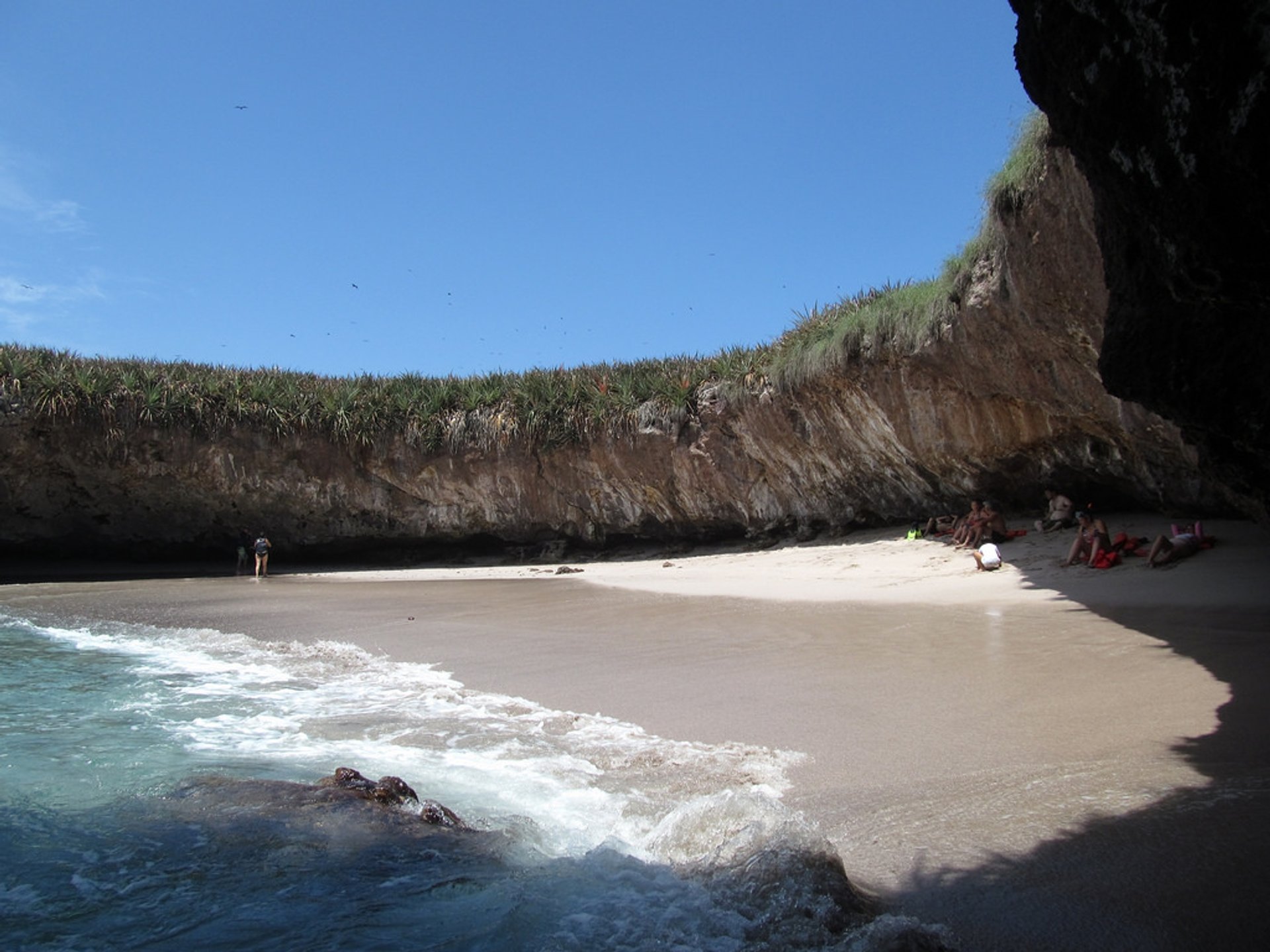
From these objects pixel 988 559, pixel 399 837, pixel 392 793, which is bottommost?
pixel 399 837

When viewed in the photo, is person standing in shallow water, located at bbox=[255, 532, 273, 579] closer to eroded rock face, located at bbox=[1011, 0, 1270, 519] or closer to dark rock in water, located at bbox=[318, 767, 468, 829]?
dark rock in water, located at bbox=[318, 767, 468, 829]

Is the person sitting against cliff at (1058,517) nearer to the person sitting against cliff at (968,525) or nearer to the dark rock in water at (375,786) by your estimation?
the person sitting against cliff at (968,525)

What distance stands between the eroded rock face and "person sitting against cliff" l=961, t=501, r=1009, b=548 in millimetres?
7530

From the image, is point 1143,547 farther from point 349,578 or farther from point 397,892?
point 349,578

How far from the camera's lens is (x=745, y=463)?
52.4 ft

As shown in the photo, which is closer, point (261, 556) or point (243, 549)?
point (261, 556)

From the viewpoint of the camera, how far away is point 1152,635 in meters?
5.85

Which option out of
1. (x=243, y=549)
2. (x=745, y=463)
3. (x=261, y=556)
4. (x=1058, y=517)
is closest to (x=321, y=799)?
(x=1058, y=517)

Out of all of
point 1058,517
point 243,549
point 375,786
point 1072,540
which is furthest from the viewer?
point 243,549

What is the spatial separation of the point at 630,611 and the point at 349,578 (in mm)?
9056

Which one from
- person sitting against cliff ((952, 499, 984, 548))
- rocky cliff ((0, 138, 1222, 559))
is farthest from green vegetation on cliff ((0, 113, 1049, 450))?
person sitting against cliff ((952, 499, 984, 548))

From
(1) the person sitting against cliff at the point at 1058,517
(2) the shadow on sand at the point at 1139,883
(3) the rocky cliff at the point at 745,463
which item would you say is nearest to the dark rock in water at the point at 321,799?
(2) the shadow on sand at the point at 1139,883

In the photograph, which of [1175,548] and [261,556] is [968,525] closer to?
[1175,548]

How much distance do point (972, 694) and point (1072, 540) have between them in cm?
704
